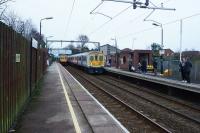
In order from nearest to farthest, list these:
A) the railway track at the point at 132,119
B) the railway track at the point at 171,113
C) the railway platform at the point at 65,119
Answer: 1. the railway platform at the point at 65,119
2. the railway track at the point at 132,119
3. the railway track at the point at 171,113

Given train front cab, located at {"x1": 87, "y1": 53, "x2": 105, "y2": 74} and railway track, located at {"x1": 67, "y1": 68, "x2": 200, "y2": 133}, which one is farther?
train front cab, located at {"x1": 87, "y1": 53, "x2": 105, "y2": 74}

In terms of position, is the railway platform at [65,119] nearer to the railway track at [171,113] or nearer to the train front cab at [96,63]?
the railway track at [171,113]

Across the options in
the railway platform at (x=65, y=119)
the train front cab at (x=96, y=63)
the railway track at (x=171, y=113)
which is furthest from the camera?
the train front cab at (x=96, y=63)

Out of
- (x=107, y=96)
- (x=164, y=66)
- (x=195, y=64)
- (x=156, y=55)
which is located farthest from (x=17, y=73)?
(x=156, y=55)

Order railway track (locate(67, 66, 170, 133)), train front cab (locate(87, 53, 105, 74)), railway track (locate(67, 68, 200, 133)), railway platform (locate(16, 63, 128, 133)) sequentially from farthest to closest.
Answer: train front cab (locate(87, 53, 105, 74)) → railway track (locate(67, 68, 200, 133)) → railway track (locate(67, 66, 170, 133)) → railway platform (locate(16, 63, 128, 133))

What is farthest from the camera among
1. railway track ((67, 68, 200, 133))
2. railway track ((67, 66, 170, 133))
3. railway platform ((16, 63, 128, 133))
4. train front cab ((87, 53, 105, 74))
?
train front cab ((87, 53, 105, 74))

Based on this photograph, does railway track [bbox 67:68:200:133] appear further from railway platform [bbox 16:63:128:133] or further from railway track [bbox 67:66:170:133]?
railway platform [bbox 16:63:128:133]

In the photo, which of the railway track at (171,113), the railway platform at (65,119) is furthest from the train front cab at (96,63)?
the railway platform at (65,119)

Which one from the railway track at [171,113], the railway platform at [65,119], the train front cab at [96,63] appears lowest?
the railway track at [171,113]

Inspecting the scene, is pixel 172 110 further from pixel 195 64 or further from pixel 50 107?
pixel 195 64

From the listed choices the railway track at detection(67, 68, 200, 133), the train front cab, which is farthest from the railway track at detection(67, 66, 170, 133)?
the train front cab

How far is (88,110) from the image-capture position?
16172mm

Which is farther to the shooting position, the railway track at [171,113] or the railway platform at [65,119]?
the railway track at [171,113]

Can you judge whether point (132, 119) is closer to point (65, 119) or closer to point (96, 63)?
point (65, 119)
